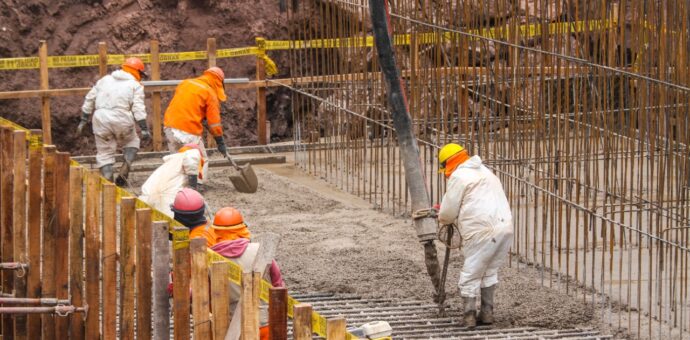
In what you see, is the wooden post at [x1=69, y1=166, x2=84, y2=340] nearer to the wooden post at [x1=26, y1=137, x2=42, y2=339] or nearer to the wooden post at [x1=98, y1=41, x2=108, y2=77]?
the wooden post at [x1=26, y1=137, x2=42, y2=339]

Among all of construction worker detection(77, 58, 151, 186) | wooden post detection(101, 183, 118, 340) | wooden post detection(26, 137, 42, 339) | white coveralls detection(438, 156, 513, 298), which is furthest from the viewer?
construction worker detection(77, 58, 151, 186)

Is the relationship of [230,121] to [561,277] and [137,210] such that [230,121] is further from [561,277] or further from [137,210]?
[137,210]

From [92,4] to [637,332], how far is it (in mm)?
11933

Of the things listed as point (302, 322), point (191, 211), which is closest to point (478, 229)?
point (191, 211)

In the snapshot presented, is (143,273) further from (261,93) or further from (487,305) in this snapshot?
(261,93)

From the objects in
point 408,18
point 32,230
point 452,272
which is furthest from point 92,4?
point 32,230

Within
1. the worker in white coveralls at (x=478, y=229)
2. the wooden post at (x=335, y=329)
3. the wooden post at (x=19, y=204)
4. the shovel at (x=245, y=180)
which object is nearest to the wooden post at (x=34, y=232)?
the wooden post at (x=19, y=204)

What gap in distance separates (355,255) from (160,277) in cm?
484

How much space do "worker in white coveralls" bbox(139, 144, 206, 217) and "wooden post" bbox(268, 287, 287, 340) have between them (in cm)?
502

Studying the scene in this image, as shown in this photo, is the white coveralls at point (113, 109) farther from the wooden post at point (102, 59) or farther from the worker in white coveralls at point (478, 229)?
the worker in white coveralls at point (478, 229)

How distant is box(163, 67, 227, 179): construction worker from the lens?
14414 millimetres

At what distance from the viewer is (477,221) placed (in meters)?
9.80

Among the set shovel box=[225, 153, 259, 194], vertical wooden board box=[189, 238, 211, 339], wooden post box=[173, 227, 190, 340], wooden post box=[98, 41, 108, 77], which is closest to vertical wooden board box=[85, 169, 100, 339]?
wooden post box=[173, 227, 190, 340]

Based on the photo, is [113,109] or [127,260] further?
[113,109]
